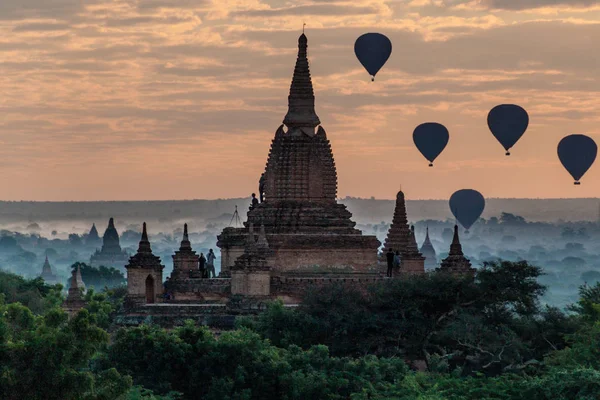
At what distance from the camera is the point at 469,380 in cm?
4797

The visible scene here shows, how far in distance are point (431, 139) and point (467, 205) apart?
20941 millimetres

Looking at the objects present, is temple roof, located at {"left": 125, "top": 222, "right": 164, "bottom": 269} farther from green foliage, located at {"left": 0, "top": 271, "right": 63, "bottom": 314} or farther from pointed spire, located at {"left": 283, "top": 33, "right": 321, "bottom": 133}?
green foliage, located at {"left": 0, "top": 271, "right": 63, "bottom": 314}

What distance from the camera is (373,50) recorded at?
75.0 meters

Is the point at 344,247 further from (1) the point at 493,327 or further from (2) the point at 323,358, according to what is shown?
(2) the point at 323,358

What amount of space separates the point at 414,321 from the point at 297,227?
904 centimetres

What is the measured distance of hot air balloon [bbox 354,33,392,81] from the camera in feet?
245

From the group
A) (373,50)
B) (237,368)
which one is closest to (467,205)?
(373,50)

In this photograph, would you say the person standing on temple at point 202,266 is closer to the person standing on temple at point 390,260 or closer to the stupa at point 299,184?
the stupa at point 299,184

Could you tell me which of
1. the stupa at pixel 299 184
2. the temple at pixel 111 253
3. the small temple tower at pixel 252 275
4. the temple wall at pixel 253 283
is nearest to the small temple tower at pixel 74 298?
the stupa at pixel 299 184

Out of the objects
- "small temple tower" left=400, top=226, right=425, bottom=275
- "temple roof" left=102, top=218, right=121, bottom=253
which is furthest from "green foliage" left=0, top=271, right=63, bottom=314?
"temple roof" left=102, top=218, right=121, bottom=253

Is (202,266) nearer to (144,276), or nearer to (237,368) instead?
(144,276)

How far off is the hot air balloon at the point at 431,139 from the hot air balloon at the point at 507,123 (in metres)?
2.33

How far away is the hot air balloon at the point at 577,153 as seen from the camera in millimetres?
79750

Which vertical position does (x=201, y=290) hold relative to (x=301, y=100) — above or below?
below
